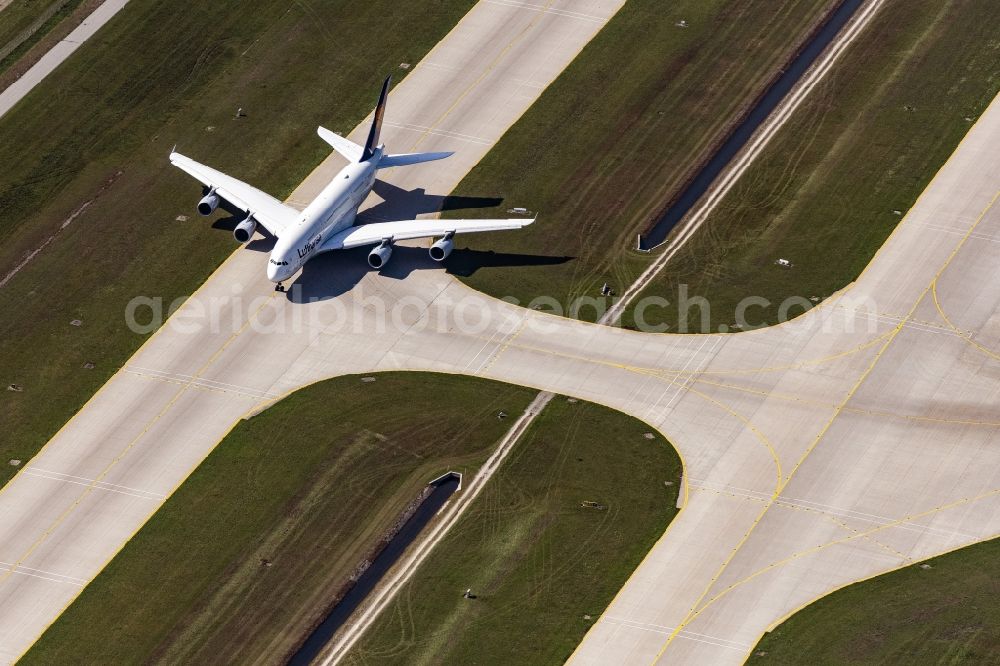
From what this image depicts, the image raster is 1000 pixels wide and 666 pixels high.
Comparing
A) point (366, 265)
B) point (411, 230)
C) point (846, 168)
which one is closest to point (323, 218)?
point (366, 265)

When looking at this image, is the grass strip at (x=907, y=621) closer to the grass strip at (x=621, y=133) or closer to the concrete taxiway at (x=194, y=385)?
the grass strip at (x=621, y=133)

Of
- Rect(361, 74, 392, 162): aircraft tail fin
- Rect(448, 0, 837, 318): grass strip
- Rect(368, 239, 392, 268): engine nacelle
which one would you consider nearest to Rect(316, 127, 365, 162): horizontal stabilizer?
Rect(361, 74, 392, 162): aircraft tail fin

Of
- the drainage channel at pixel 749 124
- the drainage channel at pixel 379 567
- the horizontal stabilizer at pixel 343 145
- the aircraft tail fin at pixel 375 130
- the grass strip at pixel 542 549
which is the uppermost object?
the aircraft tail fin at pixel 375 130

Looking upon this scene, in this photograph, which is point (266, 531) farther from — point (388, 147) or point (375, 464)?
point (388, 147)

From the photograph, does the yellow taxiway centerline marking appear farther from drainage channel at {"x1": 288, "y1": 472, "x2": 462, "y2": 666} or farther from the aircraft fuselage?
the aircraft fuselage

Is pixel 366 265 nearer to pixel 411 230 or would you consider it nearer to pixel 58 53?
pixel 411 230

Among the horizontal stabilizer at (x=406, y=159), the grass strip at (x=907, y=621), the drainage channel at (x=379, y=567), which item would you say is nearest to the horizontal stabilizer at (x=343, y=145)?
the horizontal stabilizer at (x=406, y=159)

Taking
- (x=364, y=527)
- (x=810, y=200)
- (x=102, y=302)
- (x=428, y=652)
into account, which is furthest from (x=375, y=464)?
(x=810, y=200)
